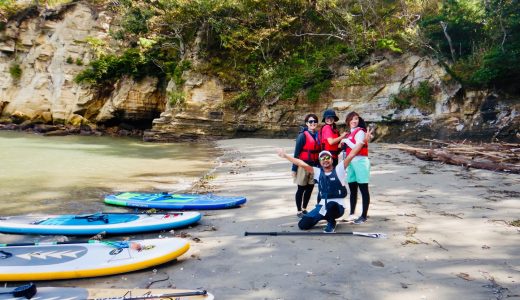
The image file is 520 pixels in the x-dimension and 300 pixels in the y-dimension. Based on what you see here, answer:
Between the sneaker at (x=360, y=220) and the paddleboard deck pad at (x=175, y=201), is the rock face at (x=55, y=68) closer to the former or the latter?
the paddleboard deck pad at (x=175, y=201)

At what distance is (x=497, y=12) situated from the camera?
14414 millimetres

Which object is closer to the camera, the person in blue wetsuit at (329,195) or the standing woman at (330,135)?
the person in blue wetsuit at (329,195)

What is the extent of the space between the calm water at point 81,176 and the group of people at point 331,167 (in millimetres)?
3713

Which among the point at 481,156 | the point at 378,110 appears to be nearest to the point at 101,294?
the point at 481,156

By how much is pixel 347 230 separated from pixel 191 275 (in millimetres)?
2121

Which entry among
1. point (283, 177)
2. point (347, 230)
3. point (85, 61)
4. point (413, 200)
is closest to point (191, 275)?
point (347, 230)

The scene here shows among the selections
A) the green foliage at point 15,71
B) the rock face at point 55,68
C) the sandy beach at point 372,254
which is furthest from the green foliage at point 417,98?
the green foliage at point 15,71

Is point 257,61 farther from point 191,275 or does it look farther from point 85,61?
point 191,275

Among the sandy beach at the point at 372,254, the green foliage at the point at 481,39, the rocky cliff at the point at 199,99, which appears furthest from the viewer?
the rocky cliff at the point at 199,99

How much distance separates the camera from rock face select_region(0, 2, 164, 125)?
28.0m

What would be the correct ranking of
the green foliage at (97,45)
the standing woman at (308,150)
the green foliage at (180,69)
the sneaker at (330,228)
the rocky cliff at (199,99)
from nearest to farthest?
the sneaker at (330,228) → the standing woman at (308,150) → the rocky cliff at (199,99) → the green foliage at (180,69) → the green foliage at (97,45)

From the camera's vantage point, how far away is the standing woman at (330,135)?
5.32 m

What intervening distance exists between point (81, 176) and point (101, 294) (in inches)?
291

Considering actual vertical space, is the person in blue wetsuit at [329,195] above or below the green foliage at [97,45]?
below
